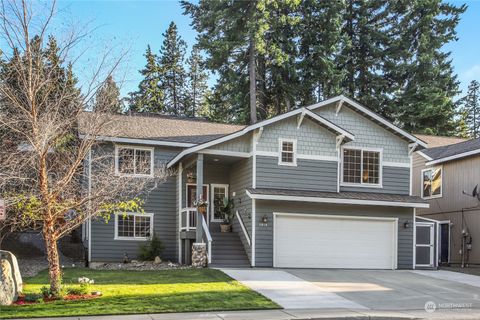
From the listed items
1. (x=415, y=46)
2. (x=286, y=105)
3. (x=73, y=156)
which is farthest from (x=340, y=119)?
(x=415, y=46)

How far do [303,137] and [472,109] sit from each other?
43.5 meters

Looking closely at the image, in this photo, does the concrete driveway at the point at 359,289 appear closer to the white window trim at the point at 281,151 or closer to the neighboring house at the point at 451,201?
the white window trim at the point at 281,151

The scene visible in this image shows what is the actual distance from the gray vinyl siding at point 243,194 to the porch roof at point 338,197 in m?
0.88

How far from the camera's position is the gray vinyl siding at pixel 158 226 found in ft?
65.7

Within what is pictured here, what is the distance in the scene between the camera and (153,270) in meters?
17.4

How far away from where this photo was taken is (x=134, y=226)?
814 inches

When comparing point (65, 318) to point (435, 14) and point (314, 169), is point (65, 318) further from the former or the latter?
point (435, 14)

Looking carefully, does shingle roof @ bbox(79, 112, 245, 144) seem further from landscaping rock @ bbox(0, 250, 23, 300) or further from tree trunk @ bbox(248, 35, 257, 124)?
tree trunk @ bbox(248, 35, 257, 124)

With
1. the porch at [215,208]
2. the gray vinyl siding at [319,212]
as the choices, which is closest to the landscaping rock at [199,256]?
the porch at [215,208]

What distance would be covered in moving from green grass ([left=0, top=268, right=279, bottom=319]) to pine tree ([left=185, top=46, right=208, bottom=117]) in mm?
32554

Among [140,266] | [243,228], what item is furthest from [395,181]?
[140,266]

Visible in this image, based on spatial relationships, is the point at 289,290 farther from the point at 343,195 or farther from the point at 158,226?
the point at 158,226

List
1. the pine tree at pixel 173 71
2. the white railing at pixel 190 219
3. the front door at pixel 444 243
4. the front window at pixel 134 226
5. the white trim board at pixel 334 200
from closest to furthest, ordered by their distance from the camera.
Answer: the white trim board at pixel 334 200, the white railing at pixel 190 219, the front window at pixel 134 226, the front door at pixel 444 243, the pine tree at pixel 173 71

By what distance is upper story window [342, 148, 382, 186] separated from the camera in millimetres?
20859
